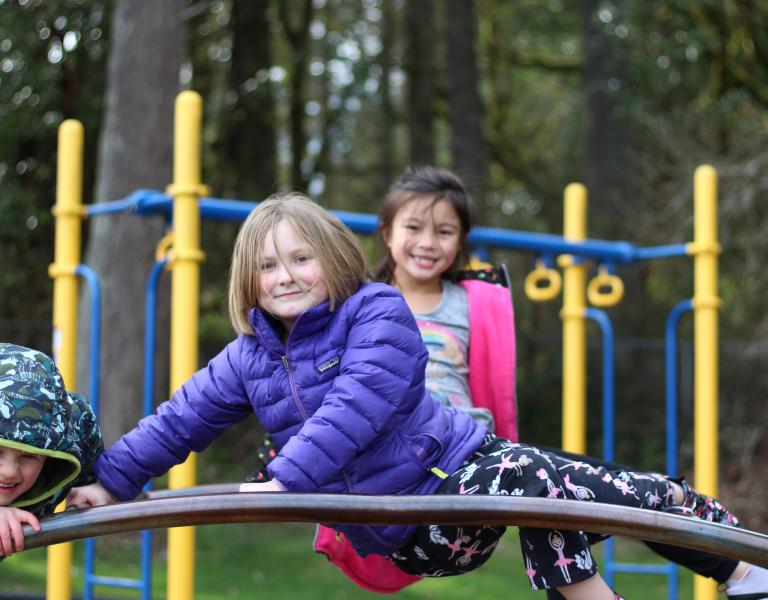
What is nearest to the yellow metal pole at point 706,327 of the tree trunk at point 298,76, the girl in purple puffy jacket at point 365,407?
the girl in purple puffy jacket at point 365,407

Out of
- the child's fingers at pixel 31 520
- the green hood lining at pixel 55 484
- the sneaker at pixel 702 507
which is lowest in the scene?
the sneaker at pixel 702 507

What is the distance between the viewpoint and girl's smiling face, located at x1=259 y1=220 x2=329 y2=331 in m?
2.14

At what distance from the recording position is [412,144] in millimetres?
10594

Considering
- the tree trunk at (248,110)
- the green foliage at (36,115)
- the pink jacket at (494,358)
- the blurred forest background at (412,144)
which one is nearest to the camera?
the pink jacket at (494,358)

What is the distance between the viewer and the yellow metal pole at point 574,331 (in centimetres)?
413

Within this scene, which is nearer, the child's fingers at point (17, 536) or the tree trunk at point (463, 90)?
the child's fingers at point (17, 536)

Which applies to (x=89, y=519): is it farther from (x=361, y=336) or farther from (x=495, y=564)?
(x=495, y=564)

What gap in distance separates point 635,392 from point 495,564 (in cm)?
361

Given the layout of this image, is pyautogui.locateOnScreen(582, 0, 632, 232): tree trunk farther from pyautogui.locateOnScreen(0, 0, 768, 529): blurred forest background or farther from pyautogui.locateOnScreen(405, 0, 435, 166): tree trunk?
pyautogui.locateOnScreen(405, 0, 435, 166): tree trunk

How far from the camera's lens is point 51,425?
1921 mm

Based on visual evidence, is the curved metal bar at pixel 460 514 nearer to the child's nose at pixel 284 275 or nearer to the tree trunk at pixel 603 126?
the child's nose at pixel 284 275

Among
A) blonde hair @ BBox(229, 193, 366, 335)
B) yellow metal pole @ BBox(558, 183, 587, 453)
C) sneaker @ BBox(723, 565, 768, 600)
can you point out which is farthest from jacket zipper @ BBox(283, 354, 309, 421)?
yellow metal pole @ BBox(558, 183, 587, 453)

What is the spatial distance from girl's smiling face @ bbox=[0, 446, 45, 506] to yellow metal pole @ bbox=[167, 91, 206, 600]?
96cm

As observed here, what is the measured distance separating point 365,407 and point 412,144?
8795 millimetres
